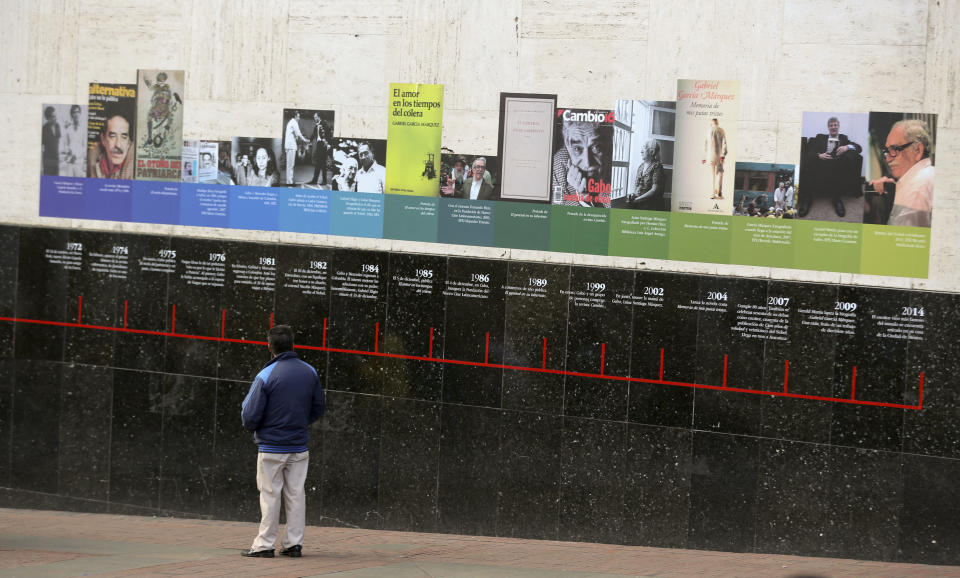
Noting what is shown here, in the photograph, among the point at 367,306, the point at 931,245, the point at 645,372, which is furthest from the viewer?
the point at 367,306

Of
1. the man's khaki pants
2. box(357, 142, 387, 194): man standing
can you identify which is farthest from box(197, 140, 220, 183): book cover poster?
the man's khaki pants

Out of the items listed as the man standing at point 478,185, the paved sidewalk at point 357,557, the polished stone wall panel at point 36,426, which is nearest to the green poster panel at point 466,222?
the man standing at point 478,185

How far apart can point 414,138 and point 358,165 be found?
0.59 m

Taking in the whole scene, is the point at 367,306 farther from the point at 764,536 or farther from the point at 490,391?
the point at 764,536

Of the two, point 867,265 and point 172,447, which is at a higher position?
point 867,265

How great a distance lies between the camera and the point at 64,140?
1108 cm

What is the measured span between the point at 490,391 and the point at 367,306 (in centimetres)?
138

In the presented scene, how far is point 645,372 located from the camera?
9.41 metres

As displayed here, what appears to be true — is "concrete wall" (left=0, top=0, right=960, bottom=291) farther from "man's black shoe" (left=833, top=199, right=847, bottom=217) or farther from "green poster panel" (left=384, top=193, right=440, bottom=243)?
"man's black shoe" (left=833, top=199, right=847, bottom=217)

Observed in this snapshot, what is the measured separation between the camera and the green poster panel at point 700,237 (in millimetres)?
9242

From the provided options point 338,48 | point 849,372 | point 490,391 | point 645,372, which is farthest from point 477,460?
point 338,48

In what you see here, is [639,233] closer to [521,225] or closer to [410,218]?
[521,225]

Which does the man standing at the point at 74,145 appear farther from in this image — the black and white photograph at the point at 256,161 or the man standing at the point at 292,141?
the man standing at the point at 292,141

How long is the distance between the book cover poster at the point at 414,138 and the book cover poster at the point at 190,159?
1949 millimetres
